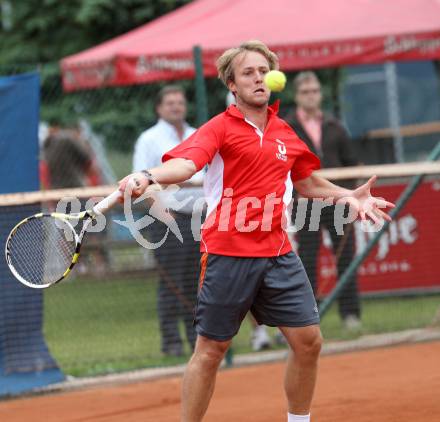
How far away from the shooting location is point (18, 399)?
8.05 metres

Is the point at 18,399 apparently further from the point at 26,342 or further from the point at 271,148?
the point at 271,148

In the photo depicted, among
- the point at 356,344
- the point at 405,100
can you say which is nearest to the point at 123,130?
the point at 405,100

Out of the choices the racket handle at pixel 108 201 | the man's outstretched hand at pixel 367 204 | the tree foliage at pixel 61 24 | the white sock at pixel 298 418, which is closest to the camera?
the racket handle at pixel 108 201

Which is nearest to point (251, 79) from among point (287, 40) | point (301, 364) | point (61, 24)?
point (301, 364)

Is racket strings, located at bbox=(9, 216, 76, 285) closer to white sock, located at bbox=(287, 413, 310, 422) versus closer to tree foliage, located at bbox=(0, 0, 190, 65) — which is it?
white sock, located at bbox=(287, 413, 310, 422)

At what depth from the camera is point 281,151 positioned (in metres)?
5.67

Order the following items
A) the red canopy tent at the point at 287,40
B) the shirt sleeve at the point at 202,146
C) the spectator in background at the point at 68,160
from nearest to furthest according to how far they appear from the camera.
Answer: the shirt sleeve at the point at 202,146
the red canopy tent at the point at 287,40
the spectator in background at the point at 68,160

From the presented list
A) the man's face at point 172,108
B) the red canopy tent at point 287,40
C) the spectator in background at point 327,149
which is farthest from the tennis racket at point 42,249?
the red canopy tent at point 287,40

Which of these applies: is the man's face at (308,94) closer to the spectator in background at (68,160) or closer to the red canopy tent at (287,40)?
→ the red canopy tent at (287,40)

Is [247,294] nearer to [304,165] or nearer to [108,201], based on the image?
[304,165]

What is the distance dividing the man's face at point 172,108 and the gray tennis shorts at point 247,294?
353 cm

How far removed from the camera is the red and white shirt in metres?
5.55

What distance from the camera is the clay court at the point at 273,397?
6945 mm

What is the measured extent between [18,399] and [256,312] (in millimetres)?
2895
